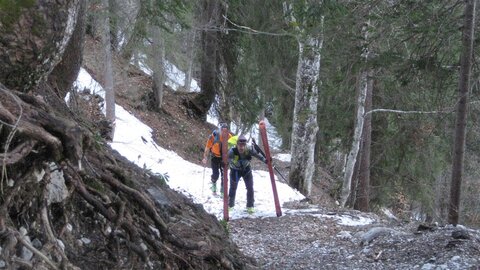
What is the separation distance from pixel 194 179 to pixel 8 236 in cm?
1150

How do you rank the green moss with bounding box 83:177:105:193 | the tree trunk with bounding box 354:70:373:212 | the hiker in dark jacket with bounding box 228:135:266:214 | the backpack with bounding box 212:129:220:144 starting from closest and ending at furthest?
the green moss with bounding box 83:177:105:193 < the hiker in dark jacket with bounding box 228:135:266:214 < the backpack with bounding box 212:129:220:144 < the tree trunk with bounding box 354:70:373:212

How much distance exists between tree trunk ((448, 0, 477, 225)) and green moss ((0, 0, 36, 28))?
22.4 ft

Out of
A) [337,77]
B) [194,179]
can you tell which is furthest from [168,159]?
[337,77]

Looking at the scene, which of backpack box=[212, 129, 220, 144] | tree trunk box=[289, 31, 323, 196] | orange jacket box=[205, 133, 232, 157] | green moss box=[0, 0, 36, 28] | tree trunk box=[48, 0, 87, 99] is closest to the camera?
green moss box=[0, 0, 36, 28]

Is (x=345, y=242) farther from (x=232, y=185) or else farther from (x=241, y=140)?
(x=232, y=185)

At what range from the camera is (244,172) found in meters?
10.1

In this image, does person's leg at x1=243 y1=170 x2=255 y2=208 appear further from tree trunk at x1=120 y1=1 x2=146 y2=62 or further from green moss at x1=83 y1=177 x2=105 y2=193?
green moss at x1=83 y1=177 x2=105 y2=193

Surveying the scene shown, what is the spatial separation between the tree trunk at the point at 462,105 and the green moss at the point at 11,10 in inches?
268

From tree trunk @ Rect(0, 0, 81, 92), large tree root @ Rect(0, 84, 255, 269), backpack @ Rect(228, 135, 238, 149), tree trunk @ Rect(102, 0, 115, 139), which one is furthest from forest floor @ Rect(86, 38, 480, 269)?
tree trunk @ Rect(102, 0, 115, 139)

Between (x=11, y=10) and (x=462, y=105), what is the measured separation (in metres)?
7.07

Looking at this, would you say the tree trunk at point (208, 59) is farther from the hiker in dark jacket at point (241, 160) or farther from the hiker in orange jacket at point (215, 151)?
the hiker in dark jacket at point (241, 160)

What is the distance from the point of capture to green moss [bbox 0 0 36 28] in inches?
134

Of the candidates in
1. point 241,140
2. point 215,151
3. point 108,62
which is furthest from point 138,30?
point 241,140

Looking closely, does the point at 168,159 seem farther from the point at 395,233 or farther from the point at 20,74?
the point at 20,74
